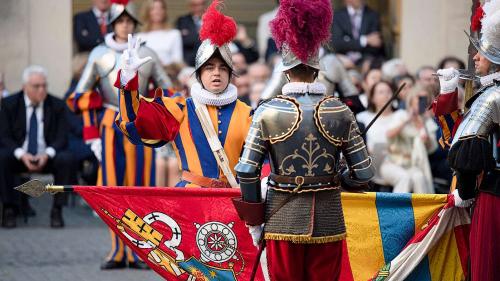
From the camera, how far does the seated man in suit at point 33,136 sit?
47.9 ft

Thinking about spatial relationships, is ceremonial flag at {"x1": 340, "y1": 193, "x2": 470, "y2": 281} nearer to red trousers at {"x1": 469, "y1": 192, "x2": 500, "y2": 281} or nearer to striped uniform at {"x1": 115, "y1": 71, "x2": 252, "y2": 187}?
red trousers at {"x1": 469, "y1": 192, "x2": 500, "y2": 281}

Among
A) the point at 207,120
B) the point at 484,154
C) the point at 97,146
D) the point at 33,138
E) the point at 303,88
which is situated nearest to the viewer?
the point at 303,88

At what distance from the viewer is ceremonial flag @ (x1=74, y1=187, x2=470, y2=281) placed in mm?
9070

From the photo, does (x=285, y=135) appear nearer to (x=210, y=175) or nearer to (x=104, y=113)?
(x=210, y=175)

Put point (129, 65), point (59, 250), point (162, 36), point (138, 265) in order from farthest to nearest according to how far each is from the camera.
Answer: point (162, 36)
point (59, 250)
point (138, 265)
point (129, 65)

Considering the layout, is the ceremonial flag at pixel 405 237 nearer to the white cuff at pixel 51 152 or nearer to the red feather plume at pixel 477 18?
the red feather plume at pixel 477 18

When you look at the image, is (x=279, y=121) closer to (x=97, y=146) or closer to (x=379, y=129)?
(x=97, y=146)

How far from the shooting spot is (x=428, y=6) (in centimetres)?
1861

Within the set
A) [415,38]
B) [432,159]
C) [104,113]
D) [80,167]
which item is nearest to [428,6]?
[415,38]

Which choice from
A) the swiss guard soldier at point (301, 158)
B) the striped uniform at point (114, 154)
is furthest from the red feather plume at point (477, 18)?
the striped uniform at point (114, 154)

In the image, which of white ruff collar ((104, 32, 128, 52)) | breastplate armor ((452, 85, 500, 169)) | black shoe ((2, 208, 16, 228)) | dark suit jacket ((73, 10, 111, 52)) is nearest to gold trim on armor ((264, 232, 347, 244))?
breastplate armor ((452, 85, 500, 169))

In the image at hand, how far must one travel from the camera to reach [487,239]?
8305mm

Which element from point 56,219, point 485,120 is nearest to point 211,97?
point 485,120

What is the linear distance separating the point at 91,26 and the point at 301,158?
397 inches
